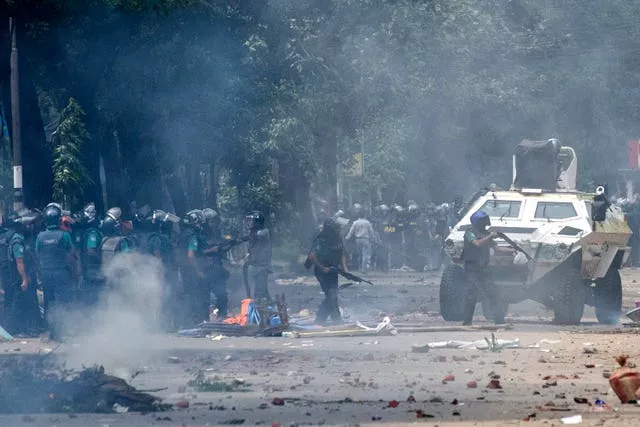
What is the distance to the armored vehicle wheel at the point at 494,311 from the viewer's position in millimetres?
17031

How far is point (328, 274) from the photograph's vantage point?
17.5 m

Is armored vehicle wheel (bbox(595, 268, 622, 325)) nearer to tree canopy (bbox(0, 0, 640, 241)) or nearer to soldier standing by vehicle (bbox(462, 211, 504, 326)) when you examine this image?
soldier standing by vehicle (bbox(462, 211, 504, 326))

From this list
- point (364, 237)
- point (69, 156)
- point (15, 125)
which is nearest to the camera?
point (15, 125)

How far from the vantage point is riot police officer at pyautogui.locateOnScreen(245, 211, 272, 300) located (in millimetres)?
17625

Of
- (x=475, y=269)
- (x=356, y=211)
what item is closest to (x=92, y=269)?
(x=475, y=269)

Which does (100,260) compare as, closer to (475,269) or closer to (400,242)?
(475,269)

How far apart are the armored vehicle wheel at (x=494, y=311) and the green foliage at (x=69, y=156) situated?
1079cm

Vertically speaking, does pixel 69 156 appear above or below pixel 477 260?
above

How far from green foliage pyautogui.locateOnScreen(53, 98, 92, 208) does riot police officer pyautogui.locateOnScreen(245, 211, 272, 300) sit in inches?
352

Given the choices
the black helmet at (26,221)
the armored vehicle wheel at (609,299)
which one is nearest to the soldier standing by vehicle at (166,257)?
the black helmet at (26,221)

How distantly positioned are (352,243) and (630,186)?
72.5 ft

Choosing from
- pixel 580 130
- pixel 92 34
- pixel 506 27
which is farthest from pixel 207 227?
pixel 580 130

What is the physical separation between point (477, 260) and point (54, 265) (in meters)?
5.50

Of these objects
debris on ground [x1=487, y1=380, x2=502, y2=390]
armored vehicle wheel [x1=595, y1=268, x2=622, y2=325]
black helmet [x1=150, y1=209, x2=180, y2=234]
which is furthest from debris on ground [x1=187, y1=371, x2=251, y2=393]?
armored vehicle wheel [x1=595, y1=268, x2=622, y2=325]
